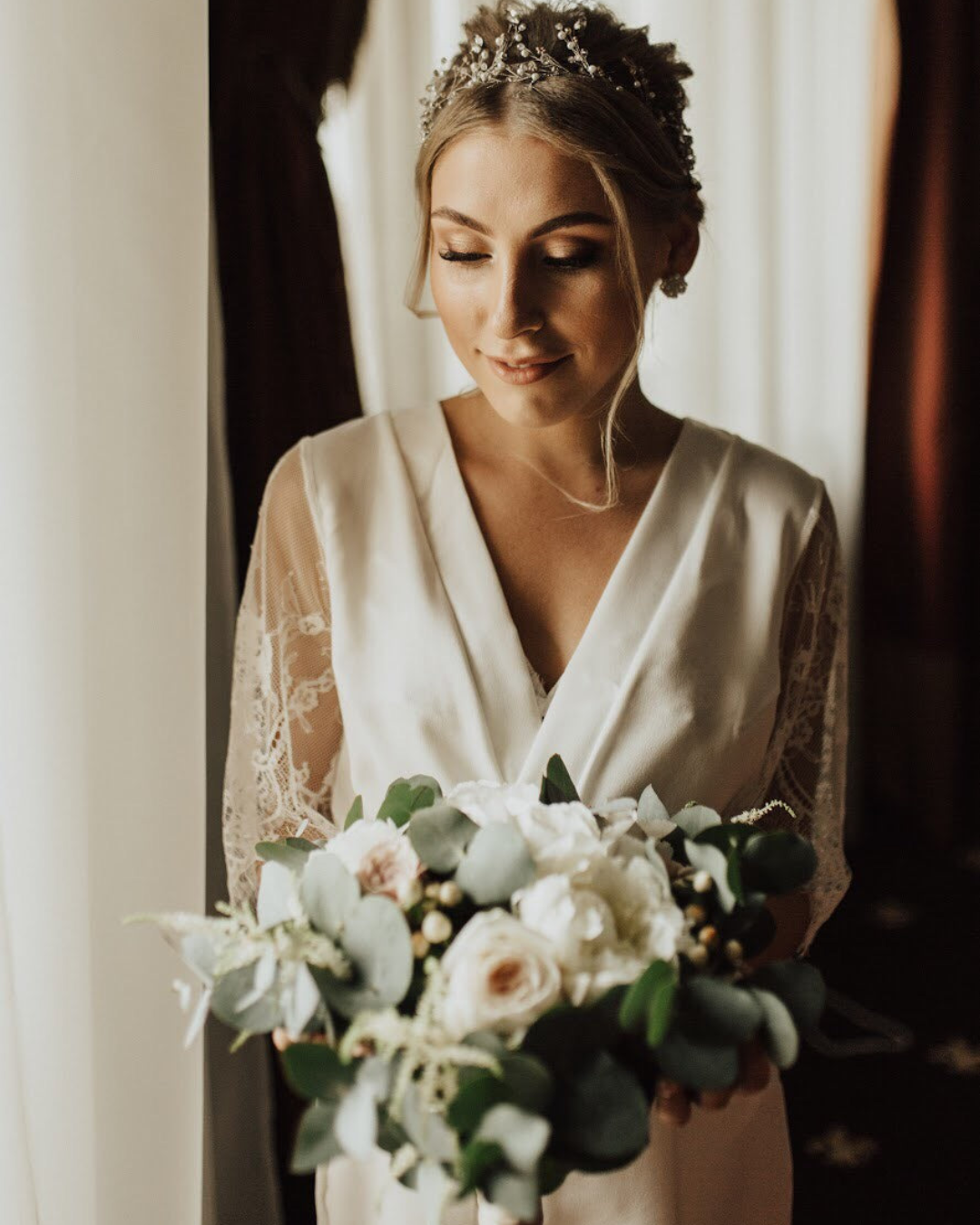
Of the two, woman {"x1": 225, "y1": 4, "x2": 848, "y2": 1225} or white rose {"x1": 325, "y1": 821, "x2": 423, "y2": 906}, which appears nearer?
white rose {"x1": 325, "y1": 821, "x2": 423, "y2": 906}

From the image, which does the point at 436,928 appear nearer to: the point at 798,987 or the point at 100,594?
the point at 798,987

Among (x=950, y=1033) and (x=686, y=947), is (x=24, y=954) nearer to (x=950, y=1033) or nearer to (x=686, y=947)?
(x=686, y=947)

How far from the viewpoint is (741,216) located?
78.1 inches

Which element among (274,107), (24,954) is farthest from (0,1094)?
(274,107)

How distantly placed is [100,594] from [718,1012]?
0.71m

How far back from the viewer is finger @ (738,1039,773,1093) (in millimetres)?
915

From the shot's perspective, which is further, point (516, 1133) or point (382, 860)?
point (382, 860)

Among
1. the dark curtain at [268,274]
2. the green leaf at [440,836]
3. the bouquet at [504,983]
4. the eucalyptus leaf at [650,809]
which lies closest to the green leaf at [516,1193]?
the bouquet at [504,983]

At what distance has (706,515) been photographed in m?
1.37

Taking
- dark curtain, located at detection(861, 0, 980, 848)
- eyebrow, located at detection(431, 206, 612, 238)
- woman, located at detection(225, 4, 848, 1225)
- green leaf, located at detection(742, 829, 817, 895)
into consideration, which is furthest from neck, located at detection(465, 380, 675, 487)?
dark curtain, located at detection(861, 0, 980, 848)

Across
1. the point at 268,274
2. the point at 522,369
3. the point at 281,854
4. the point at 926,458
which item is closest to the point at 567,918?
the point at 281,854

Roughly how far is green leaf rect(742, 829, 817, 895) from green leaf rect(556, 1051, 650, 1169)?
21cm

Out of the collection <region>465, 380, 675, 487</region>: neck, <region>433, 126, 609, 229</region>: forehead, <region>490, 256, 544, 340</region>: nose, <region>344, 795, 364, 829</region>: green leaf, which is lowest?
<region>344, 795, 364, 829</region>: green leaf

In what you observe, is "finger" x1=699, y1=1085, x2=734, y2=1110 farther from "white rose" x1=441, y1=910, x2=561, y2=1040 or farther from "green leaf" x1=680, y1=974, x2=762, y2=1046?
"white rose" x1=441, y1=910, x2=561, y2=1040
